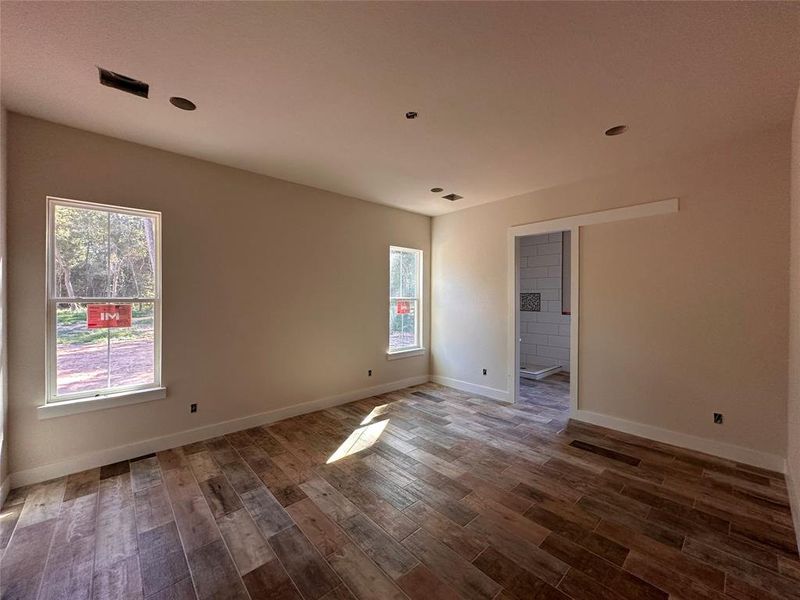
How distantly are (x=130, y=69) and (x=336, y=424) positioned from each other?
3.43m

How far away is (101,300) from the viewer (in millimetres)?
2734

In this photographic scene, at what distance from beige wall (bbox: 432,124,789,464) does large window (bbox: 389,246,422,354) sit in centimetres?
193

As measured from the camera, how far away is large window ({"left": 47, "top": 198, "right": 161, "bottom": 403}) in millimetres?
2586

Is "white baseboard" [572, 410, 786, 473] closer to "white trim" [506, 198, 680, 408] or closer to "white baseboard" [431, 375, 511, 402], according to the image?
"white trim" [506, 198, 680, 408]

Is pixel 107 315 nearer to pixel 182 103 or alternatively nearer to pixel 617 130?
pixel 182 103

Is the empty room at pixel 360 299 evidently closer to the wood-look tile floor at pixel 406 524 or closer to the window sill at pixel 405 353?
the wood-look tile floor at pixel 406 524

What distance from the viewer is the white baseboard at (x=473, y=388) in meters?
4.51

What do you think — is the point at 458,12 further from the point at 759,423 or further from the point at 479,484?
the point at 759,423

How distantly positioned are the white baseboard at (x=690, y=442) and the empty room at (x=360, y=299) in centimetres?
2

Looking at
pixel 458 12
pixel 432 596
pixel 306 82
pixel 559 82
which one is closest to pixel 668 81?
pixel 559 82

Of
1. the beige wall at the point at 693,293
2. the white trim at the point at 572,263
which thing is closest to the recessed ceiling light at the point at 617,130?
the beige wall at the point at 693,293

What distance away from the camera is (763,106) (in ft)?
7.53

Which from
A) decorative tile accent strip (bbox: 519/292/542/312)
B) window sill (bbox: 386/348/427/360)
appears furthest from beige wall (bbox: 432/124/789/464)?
decorative tile accent strip (bbox: 519/292/542/312)

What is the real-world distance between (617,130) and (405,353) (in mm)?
3766
